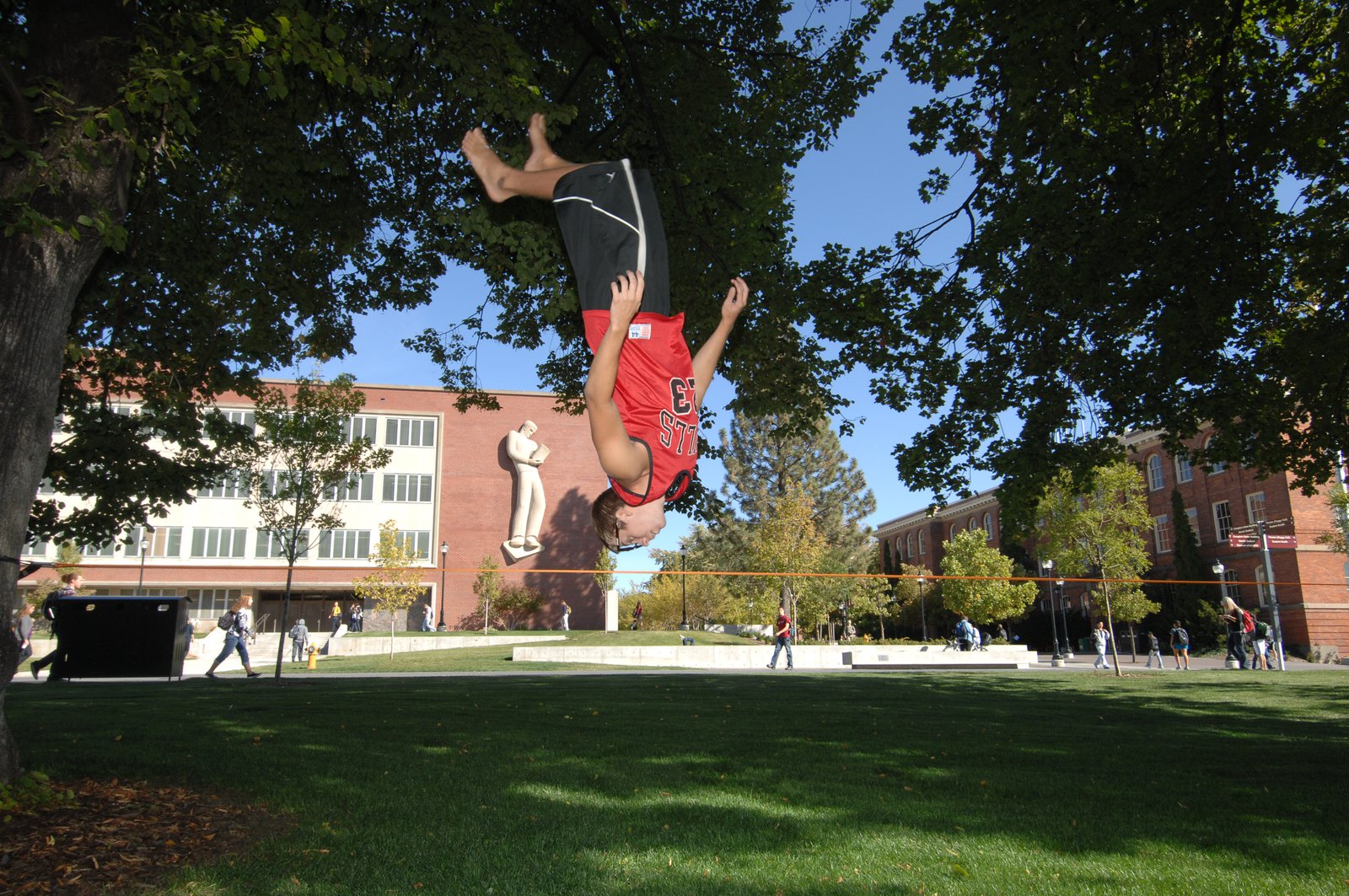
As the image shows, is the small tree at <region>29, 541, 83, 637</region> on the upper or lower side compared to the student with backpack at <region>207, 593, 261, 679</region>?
upper

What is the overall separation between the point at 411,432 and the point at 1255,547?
45.9m

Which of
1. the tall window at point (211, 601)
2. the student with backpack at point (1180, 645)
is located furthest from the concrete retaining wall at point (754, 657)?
the tall window at point (211, 601)

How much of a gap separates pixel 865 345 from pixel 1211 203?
481 centimetres

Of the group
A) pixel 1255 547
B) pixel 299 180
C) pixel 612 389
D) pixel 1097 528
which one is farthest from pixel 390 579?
pixel 1255 547

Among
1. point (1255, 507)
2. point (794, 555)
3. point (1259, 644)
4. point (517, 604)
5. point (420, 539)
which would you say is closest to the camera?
point (1259, 644)

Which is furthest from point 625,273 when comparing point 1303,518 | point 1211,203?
point 1303,518

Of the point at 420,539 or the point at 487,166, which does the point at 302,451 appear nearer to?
the point at 487,166

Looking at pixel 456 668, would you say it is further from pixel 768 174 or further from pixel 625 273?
pixel 625 273

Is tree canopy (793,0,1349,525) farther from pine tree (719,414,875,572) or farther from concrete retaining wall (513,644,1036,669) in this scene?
pine tree (719,414,875,572)

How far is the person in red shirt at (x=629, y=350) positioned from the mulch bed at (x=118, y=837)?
9.69 ft

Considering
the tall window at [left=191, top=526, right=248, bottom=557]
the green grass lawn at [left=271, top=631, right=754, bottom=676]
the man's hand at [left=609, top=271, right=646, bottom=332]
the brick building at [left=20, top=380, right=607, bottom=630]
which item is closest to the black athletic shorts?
the man's hand at [left=609, top=271, right=646, bottom=332]

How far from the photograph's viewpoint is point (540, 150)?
582cm

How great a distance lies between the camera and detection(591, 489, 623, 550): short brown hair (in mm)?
4797

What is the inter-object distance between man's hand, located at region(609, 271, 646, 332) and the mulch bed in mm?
3773
